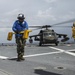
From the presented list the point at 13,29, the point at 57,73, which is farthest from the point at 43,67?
the point at 13,29

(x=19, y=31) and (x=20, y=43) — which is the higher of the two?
(x=19, y=31)

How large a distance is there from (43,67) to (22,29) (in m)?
2.75

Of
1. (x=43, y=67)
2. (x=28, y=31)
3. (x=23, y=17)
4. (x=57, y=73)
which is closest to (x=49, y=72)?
(x=57, y=73)

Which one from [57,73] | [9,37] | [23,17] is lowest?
[57,73]

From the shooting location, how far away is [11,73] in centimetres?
827

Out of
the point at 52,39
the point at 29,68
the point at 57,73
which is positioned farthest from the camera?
the point at 52,39

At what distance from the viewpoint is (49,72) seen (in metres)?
8.27

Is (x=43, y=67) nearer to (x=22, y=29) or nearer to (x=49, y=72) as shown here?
(x=49, y=72)

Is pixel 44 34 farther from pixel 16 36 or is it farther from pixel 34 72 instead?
pixel 34 72

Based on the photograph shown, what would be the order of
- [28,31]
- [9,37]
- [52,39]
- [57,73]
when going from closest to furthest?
[57,73] < [28,31] < [9,37] < [52,39]

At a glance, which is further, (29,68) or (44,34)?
(44,34)

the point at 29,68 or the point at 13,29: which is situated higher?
the point at 13,29

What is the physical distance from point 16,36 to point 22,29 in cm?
42

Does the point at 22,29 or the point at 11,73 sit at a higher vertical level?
the point at 22,29
